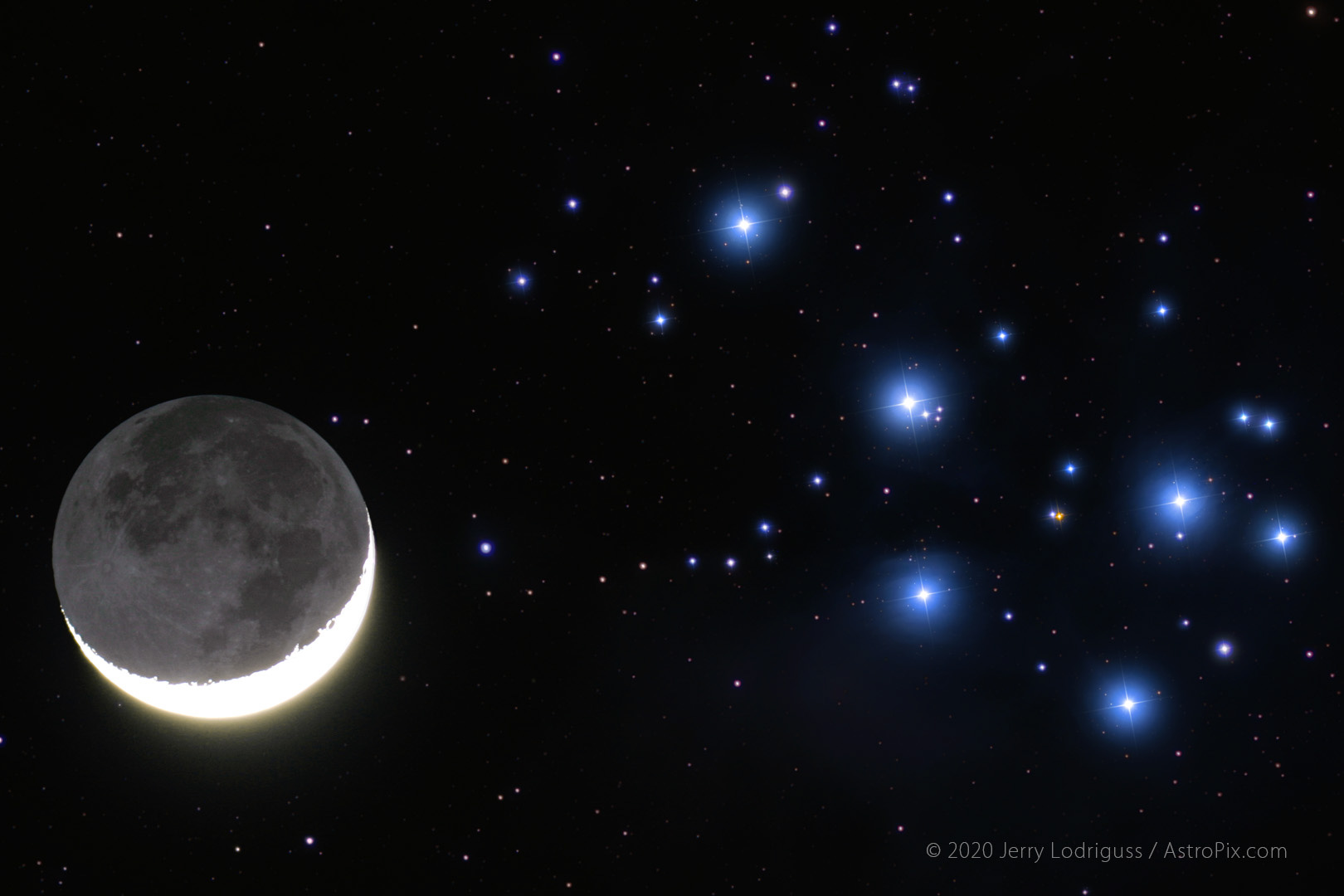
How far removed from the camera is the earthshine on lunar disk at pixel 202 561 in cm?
275

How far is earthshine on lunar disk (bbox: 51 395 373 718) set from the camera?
275 cm

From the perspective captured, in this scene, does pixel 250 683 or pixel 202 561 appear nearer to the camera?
pixel 202 561

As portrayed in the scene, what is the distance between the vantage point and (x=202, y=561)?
274 cm

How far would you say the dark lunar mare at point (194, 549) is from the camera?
2.74 m

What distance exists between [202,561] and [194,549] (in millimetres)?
49

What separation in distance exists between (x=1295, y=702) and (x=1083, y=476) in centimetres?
153

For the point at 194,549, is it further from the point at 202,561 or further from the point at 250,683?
the point at 250,683

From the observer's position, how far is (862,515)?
3.63 m

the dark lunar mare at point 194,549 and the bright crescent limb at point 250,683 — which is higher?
the dark lunar mare at point 194,549

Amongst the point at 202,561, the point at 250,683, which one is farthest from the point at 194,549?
the point at 250,683

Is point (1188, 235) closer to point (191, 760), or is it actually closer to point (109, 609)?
point (109, 609)

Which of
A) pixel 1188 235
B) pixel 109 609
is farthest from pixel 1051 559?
pixel 109 609

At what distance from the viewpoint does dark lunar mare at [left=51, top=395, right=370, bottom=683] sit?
274cm

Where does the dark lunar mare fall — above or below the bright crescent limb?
above
